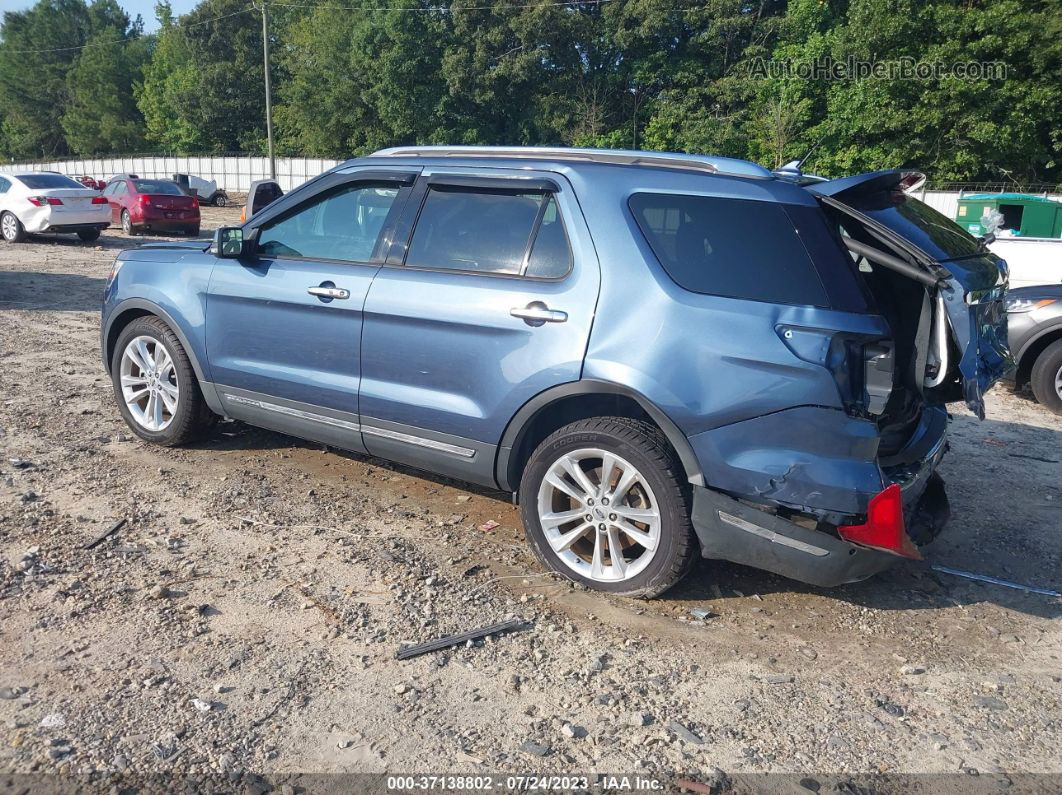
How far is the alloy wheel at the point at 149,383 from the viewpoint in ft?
18.0

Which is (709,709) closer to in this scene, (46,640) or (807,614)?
(807,614)

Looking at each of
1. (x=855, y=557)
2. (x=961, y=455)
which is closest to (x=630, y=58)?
(x=961, y=455)

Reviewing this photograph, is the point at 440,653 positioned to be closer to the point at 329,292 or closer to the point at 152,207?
the point at 329,292

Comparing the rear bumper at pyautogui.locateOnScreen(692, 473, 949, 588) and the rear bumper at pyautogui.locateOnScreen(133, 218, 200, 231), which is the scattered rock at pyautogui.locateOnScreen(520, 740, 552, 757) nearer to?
the rear bumper at pyautogui.locateOnScreen(692, 473, 949, 588)

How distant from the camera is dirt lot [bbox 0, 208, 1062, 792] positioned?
2.81m

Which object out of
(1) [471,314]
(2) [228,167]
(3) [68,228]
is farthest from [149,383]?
(2) [228,167]

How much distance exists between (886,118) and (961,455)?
3132 cm

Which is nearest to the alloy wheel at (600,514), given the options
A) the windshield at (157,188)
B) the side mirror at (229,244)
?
the side mirror at (229,244)

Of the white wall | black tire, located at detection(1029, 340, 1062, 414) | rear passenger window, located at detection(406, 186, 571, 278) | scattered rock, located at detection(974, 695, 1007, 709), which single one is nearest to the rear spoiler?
rear passenger window, located at detection(406, 186, 571, 278)

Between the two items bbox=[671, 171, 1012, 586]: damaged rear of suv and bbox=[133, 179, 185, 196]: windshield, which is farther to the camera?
bbox=[133, 179, 185, 196]: windshield

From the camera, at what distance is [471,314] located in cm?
407

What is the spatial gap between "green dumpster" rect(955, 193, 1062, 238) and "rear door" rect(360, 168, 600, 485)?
18536mm

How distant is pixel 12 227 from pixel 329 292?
17.8 m

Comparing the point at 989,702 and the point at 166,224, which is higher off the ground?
the point at 166,224
